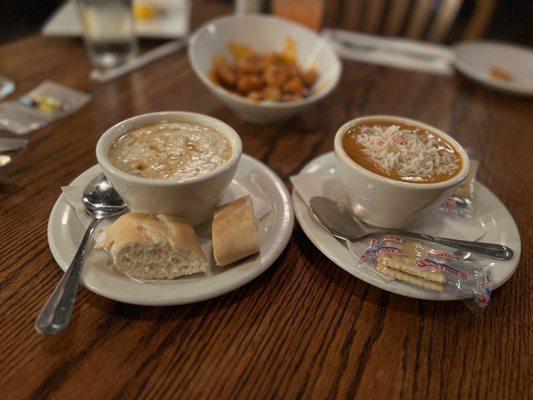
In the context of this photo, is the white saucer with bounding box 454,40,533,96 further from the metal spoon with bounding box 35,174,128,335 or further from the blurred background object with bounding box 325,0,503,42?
the metal spoon with bounding box 35,174,128,335

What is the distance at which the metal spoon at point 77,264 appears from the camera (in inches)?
28.0

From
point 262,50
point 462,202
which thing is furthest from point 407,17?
point 462,202

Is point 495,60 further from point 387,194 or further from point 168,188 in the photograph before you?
point 168,188

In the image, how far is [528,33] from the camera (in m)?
4.26

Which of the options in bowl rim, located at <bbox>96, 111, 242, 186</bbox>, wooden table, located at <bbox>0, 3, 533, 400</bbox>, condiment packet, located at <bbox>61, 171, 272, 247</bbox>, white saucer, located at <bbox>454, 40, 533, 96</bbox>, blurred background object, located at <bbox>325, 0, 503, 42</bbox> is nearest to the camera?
wooden table, located at <bbox>0, 3, 533, 400</bbox>

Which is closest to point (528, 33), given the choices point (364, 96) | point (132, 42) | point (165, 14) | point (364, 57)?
point (364, 57)

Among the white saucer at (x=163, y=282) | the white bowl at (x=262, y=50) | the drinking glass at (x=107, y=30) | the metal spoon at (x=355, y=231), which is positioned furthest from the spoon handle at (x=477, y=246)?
the drinking glass at (x=107, y=30)

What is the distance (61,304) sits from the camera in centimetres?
73

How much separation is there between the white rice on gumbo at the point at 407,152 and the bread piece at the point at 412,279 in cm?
23

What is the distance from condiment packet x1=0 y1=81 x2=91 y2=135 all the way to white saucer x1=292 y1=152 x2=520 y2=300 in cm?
91

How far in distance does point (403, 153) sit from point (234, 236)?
0.44 m

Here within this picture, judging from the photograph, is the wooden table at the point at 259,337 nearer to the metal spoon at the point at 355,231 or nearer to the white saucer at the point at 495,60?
the metal spoon at the point at 355,231

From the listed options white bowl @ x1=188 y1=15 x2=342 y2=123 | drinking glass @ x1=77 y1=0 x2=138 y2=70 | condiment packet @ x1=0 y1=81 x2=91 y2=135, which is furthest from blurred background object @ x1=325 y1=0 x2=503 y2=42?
condiment packet @ x1=0 y1=81 x2=91 y2=135

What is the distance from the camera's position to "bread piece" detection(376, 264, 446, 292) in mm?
827
